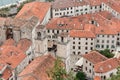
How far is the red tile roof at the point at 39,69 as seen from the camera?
5751 centimetres

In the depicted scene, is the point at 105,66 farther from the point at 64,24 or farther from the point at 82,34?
the point at 64,24

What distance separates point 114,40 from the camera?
7369 cm

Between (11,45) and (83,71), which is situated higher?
(11,45)

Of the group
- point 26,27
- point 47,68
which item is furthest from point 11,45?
point 47,68

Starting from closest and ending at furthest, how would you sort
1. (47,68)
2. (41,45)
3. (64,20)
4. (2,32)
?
(47,68) → (41,45) → (2,32) → (64,20)

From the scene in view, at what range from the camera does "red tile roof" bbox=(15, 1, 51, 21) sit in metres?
77.9

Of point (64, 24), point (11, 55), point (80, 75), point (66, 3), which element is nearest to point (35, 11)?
point (64, 24)

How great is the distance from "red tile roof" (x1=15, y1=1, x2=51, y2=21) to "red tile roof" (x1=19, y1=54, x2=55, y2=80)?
15730 millimetres

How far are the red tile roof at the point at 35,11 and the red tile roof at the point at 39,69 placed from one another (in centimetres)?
1573

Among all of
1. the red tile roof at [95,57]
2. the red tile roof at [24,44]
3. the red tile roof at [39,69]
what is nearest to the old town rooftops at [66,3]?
the red tile roof at [24,44]

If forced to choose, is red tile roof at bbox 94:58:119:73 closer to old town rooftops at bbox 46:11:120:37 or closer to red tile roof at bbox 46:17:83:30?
old town rooftops at bbox 46:11:120:37

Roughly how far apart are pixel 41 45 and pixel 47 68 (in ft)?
25.5

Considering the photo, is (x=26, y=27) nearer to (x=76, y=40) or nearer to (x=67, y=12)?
(x=76, y=40)

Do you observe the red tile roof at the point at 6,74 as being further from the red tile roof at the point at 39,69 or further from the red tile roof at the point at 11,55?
the red tile roof at the point at 39,69
